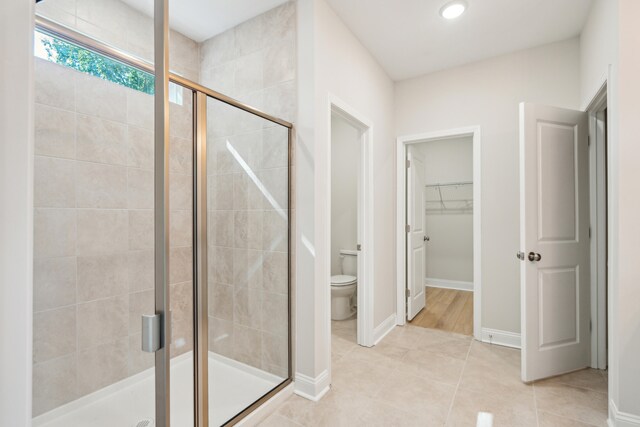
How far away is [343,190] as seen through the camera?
423cm

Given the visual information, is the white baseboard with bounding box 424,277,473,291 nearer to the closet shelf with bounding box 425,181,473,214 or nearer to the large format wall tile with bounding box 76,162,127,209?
the closet shelf with bounding box 425,181,473,214

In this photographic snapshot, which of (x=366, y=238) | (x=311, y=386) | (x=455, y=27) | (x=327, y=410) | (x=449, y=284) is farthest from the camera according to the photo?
(x=449, y=284)

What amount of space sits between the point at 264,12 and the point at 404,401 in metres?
2.91

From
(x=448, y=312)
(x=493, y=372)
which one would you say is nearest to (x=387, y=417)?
(x=493, y=372)

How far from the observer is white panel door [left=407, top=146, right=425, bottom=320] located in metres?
3.54

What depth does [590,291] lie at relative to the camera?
246 cm

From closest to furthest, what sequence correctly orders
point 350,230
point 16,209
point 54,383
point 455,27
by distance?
point 16,209 → point 54,383 → point 455,27 → point 350,230

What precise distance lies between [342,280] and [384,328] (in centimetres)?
74

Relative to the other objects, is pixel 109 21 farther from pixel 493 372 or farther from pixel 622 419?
pixel 493 372

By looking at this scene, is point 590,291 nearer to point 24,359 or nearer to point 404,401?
point 404,401

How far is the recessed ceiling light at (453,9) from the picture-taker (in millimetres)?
2243

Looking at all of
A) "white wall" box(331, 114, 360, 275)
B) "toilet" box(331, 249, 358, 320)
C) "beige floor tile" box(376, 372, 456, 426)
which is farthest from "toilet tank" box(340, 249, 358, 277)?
"beige floor tile" box(376, 372, 456, 426)

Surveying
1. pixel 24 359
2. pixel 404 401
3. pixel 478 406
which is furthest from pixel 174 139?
pixel 478 406

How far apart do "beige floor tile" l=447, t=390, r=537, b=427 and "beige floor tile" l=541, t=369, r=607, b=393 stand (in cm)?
42
